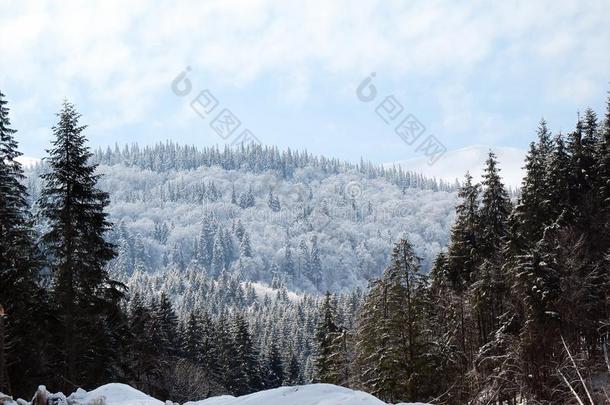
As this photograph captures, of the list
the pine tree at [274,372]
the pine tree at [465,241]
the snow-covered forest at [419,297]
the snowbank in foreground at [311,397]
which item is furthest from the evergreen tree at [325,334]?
the snowbank in foreground at [311,397]

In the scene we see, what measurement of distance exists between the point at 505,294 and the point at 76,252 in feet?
78.3

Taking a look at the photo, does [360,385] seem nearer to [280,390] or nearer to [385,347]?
[385,347]

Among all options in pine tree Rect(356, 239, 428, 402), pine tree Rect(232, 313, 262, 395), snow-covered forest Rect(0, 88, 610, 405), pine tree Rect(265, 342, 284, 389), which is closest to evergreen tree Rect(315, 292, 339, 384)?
snow-covered forest Rect(0, 88, 610, 405)

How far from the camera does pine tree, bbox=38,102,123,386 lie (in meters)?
21.6

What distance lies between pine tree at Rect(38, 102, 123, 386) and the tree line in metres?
13.9

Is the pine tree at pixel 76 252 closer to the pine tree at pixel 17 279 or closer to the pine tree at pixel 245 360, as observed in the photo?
the pine tree at pixel 17 279

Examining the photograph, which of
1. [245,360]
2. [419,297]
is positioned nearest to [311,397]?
[419,297]

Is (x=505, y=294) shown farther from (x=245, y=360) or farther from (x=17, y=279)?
(x=245, y=360)

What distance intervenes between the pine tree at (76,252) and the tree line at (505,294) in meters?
13.9

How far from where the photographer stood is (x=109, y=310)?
74.4 feet

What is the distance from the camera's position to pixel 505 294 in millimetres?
32781

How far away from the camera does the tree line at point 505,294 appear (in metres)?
24.1

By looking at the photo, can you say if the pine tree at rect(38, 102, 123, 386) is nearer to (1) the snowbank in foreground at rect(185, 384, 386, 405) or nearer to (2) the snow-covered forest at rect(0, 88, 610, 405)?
(2) the snow-covered forest at rect(0, 88, 610, 405)

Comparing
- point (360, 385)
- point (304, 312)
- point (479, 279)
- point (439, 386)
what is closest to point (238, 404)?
point (439, 386)
